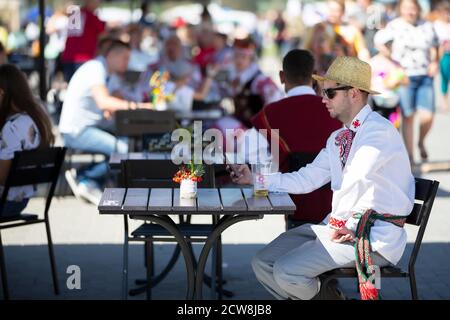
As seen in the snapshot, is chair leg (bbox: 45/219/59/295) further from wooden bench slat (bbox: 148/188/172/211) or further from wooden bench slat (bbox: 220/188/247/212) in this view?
wooden bench slat (bbox: 220/188/247/212)

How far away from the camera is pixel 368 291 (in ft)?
16.6

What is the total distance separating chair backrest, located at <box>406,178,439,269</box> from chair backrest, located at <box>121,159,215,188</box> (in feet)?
4.97

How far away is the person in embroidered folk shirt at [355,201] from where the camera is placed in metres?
5.12

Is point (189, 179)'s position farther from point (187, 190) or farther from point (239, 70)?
point (239, 70)

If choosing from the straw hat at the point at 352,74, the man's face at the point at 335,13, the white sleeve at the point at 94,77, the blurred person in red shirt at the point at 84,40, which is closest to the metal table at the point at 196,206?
the straw hat at the point at 352,74

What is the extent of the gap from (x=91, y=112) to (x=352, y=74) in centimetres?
541

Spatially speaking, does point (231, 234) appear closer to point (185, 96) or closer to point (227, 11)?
point (185, 96)

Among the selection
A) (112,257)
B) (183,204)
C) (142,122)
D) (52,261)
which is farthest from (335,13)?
(183,204)

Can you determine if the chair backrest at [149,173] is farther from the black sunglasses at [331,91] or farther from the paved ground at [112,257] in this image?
the black sunglasses at [331,91]

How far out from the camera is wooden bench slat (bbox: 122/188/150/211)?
16.4 ft

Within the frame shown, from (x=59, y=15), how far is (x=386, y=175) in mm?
18772

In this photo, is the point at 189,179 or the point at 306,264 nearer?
the point at 306,264

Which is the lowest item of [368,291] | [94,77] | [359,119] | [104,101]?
[368,291]

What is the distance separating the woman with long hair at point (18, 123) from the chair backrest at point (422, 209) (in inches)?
105
